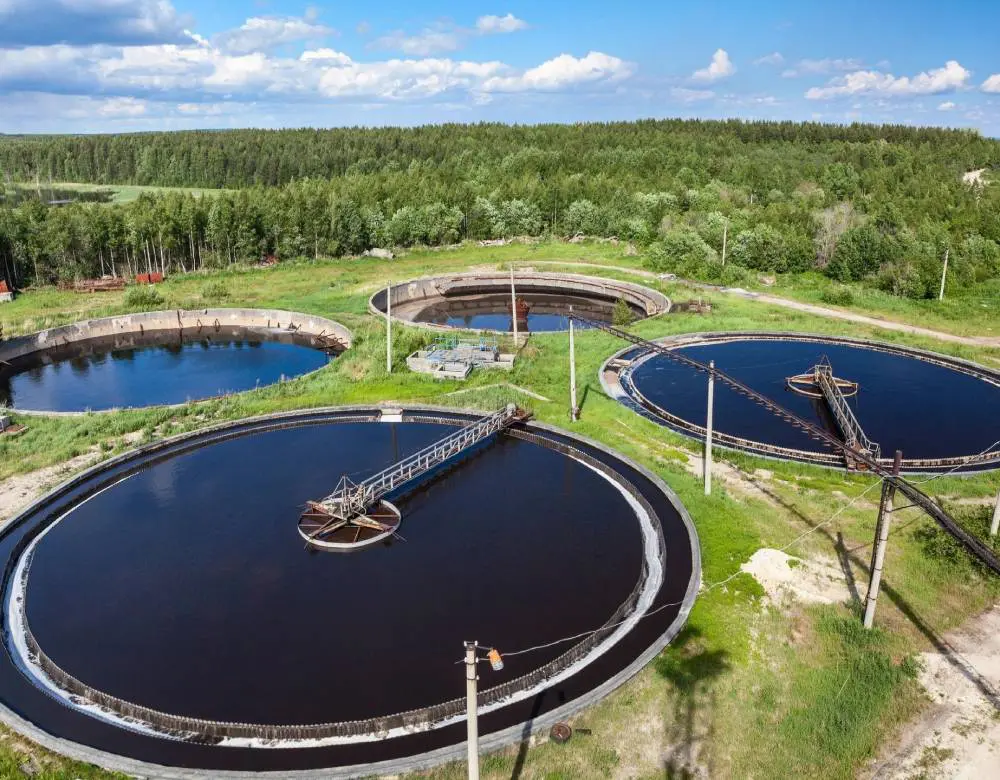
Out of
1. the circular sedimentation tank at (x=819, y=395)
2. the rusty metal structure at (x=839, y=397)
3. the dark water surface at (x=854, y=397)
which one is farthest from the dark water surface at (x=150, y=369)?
the rusty metal structure at (x=839, y=397)

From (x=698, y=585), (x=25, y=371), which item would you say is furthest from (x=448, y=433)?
(x=25, y=371)

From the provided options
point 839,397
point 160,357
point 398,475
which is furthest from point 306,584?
point 160,357

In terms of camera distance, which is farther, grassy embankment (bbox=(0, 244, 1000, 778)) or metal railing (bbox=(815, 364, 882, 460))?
metal railing (bbox=(815, 364, 882, 460))

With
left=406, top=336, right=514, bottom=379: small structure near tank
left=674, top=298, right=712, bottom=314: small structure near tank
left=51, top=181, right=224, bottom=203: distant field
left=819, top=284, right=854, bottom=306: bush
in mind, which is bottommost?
left=406, top=336, right=514, bottom=379: small structure near tank

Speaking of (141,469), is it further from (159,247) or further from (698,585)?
(159,247)

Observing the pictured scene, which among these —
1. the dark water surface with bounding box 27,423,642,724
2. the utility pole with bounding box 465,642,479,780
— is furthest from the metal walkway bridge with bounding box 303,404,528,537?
the utility pole with bounding box 465,642,479,780

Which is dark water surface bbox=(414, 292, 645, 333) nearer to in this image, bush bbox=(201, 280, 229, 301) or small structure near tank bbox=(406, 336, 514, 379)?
small structure near tank bbox=(406, 336, 514, 379)

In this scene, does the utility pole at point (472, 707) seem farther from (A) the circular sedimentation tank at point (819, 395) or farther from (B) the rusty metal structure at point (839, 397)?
(B) the rusty metal structure at point (839, 397)
